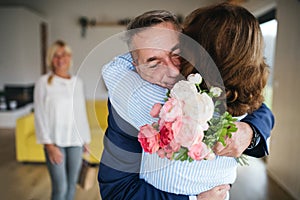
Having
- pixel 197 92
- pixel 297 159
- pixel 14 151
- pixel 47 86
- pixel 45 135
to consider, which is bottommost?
pixel 14 151

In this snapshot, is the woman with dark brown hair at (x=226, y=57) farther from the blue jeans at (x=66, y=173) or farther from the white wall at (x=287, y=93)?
the blue jeans at (x=66, y=173)

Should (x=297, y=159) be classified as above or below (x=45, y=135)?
above

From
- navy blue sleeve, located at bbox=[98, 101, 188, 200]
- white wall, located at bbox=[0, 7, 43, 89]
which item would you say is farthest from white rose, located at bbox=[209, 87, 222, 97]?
white wall, located at bbox=[0, 7, 43, 89]

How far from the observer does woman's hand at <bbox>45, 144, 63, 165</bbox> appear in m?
0.96

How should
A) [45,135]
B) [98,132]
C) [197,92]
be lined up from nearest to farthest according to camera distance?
[197,92] < [98,132] < [45,135]

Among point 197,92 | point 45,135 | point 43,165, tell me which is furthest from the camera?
point 43,165

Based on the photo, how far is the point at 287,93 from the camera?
0.52 meters

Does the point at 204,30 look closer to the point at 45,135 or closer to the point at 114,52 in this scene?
the point at 114,52

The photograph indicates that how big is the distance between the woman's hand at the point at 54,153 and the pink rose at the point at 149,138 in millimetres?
731

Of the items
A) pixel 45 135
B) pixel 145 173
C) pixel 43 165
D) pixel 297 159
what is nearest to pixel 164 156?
pixel 145 173

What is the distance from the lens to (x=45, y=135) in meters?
0.97

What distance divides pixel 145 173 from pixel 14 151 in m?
1.99

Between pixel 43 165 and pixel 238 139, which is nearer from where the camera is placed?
pixel 238 139

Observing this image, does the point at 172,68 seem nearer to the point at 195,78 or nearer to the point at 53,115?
the point at 195,78
